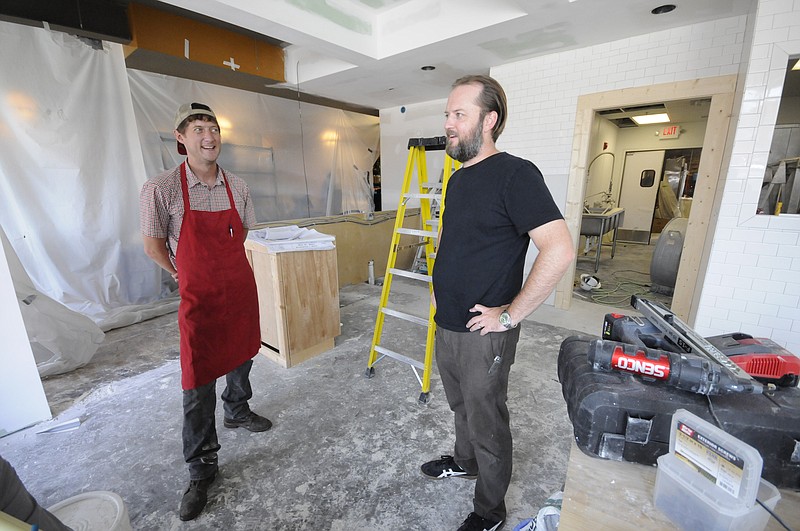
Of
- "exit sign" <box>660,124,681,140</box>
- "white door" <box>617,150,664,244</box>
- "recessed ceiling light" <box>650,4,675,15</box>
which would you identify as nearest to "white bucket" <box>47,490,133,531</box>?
"recessed ceiling light" <box>650,4,675,15</box>

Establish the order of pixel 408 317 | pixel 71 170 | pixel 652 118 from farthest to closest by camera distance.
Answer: pixel 652 118
pixel 71 170
pixel 408 317

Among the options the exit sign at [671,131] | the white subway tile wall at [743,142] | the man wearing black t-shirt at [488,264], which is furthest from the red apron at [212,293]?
the exit sign at [671,131]

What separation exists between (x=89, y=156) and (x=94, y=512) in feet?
11.5

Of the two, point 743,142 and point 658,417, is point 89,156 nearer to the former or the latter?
point 658,417

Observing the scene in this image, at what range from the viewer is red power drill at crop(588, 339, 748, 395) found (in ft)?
2.23

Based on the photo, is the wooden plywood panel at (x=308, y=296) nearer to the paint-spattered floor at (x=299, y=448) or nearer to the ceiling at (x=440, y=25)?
the paint-spattered floor at (x=299, y=448)

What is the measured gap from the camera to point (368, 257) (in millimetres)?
5102

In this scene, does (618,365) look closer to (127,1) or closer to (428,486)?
(428,486)

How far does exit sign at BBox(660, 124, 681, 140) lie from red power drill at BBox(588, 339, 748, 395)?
9.54m

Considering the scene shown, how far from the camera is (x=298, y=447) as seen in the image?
6.11 feet

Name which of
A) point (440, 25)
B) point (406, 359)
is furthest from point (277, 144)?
point (406, 359)

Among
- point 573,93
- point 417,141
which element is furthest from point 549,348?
point 573,93

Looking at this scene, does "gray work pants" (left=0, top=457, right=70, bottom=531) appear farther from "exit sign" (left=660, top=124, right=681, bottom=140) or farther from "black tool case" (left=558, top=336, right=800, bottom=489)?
"exit sign" (left=660, top=124, right=681, bottom=140)

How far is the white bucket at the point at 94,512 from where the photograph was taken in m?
0.99
